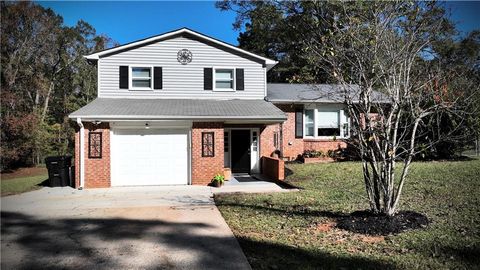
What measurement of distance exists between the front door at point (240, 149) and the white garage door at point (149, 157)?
11.4 feet

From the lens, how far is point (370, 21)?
814 cm

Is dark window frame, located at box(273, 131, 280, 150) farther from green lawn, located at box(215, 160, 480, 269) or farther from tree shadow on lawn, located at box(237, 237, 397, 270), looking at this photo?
tree shadow on lawn, located at box(237, 237, 397, 270)

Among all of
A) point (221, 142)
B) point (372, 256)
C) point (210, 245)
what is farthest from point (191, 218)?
point (221, 142)

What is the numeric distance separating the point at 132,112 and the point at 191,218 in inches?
263

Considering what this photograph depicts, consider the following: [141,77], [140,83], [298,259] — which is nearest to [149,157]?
[140,83]

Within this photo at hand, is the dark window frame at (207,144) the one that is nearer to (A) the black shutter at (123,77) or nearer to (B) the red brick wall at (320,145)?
(A) the black shutter at (123,77)

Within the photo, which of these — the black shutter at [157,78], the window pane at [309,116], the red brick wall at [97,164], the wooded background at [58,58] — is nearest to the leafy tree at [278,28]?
the wooded background at [58,58]

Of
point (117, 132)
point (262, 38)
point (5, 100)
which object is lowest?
point (117, 132)

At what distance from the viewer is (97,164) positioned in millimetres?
13227

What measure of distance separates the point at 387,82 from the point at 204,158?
7921 mm

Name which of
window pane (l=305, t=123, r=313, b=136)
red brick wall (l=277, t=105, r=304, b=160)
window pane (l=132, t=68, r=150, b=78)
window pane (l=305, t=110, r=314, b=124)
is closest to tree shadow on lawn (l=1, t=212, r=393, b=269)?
window pane (l=132, t=68, r=150, b=78)

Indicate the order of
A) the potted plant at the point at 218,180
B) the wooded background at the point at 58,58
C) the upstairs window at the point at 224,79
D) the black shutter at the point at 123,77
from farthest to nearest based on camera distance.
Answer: the wooded background at the point at 58,58 < the upstairs window at the point at 224,79 < the black shutter at the point at 123,77 < the potted plant at the point at 218,180

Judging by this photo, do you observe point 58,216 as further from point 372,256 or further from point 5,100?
point 5,100

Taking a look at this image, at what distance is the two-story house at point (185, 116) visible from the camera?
1334 centimetres
